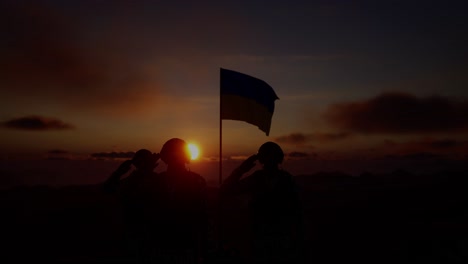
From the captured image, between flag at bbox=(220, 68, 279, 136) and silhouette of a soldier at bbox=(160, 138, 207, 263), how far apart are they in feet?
16.9

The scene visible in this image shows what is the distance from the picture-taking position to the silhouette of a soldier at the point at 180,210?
5.38 metres

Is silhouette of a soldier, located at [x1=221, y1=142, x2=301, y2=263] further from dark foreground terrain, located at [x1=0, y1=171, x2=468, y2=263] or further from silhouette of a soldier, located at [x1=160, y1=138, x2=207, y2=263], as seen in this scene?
dark foreground terrain, located at [x1=0, y1=171, x2=468, y2=263]

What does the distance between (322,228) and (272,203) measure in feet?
40.7

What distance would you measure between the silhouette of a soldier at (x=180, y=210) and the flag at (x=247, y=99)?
203 inches

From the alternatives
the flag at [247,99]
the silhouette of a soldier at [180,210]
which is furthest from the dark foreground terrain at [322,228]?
the flag at [247,99]

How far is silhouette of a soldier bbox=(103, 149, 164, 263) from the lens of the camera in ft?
19.7

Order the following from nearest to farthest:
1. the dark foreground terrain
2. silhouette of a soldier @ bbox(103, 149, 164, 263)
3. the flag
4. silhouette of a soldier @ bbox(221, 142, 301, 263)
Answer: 1. silhouette of a soldier @ bbox(221, 142, 301, 263)
2. silhouette of a soldier @ bbox(103, 149, 164, 263)
3. the flag
4. the dark foreground terrain

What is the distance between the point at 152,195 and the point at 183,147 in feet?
2.63

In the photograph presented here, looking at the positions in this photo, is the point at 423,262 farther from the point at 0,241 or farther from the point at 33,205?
the point at 33,205

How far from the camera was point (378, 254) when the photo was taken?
41.5 ft

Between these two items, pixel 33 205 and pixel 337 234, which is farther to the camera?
pixel 33 205

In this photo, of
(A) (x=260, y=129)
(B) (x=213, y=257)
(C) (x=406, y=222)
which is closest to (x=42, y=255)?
(A) (x=260, y=129)

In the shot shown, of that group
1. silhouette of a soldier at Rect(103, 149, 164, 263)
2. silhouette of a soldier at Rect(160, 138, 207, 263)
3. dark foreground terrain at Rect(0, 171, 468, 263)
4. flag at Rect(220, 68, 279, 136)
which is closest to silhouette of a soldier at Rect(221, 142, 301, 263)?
silhouette of a soldier at Rect(160, 138, 207, 263)

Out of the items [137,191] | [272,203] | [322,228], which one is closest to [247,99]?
[137,191]
